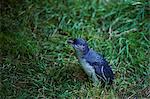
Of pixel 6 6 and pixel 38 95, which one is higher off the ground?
pixel 6 6

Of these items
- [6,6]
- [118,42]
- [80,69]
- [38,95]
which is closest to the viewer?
[38,95]

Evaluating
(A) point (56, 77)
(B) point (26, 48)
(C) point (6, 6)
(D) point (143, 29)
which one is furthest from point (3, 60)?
(D) point (143, 29)

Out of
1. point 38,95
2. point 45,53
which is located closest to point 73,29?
point 45,53

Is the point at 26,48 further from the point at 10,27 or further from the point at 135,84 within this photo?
the point at 135,84

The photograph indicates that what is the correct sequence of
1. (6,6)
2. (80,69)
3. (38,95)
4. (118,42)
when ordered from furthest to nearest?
(6,6)
(118,42)
(80,69)
(38,95)

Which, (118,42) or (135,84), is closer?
(135,84)

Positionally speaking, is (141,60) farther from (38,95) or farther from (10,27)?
(10,27)
